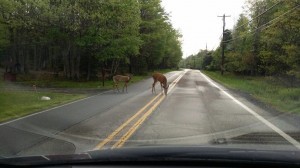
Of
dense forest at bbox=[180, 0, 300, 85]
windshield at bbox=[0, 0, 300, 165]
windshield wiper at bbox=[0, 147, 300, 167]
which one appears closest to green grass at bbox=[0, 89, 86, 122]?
windshield at bbox=[0, 0, 300, 165]

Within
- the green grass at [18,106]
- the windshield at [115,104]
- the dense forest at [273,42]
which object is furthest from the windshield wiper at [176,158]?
the dense forest at [273,42]

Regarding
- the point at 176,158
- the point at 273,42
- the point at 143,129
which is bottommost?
the point at 143,129

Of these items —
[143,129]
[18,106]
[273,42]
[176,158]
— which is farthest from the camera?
[273,42]

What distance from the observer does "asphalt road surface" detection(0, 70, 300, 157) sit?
979cm

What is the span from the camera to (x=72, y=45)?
39000mm

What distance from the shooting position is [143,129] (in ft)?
39.5

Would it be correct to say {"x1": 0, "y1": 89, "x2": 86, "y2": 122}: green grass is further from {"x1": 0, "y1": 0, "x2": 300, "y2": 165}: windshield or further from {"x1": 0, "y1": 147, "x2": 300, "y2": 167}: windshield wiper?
{"x1": 0, "y1": 147, "x2": 300, "y2": 167}: windshield wiper

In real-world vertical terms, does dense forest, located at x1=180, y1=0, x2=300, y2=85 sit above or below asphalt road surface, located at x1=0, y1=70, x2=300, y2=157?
above

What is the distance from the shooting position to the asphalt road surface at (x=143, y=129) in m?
9.79

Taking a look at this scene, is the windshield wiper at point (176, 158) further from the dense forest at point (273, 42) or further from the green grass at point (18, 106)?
the dense forest at point (273, 42)

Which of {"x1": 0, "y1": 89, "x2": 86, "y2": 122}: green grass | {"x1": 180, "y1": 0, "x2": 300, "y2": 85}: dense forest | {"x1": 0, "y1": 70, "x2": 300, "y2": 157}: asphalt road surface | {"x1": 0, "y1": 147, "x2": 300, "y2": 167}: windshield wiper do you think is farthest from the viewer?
{"x1": 180, "y1": 0, "x2": 300, "y2": 85}: dense forest

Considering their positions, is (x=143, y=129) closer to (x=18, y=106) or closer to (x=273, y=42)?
(x=18, y=106)

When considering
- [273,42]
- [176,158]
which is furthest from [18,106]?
[273,42]

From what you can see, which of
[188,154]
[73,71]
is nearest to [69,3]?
[73,71]
